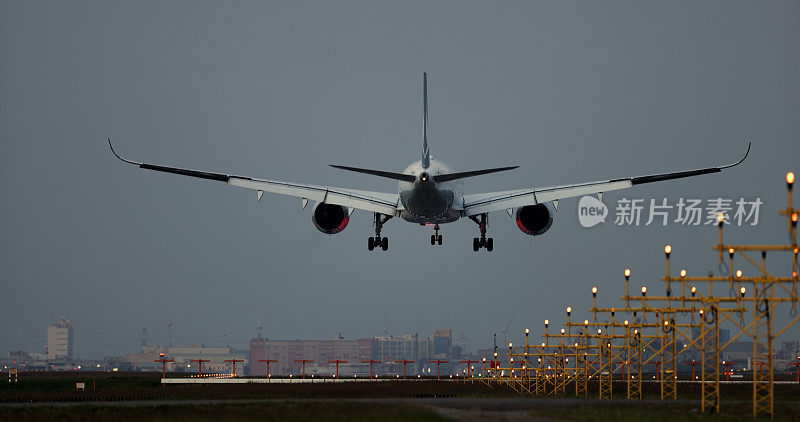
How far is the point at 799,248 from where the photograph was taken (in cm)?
3866

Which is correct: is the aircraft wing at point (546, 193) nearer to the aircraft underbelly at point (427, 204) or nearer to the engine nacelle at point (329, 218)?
the aircraft underbelly at point (427, 204)

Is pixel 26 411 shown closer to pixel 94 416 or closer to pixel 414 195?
pixel 94 416

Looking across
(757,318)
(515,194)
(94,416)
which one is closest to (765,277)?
(757,318)

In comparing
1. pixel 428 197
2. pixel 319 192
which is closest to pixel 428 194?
pixel 428 197

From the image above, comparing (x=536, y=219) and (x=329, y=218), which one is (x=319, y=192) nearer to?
(x=329, y=218)

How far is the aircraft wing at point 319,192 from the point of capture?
75.4 m

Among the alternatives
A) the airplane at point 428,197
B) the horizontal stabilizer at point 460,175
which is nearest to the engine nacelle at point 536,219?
the airplane at point 428,197

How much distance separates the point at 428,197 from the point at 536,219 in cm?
1156

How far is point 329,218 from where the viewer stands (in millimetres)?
79688

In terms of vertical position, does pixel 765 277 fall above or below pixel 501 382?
above

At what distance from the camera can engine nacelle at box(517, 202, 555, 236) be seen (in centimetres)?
8000

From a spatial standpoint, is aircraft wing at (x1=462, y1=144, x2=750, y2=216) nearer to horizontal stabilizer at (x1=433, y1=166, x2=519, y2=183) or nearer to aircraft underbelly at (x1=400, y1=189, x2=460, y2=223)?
aircraft underbelly at (x1=400, y1=189, x2=460, y2=223)

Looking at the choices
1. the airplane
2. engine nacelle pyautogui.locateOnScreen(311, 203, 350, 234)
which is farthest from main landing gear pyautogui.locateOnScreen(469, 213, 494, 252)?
engine nacelle pyautogui.locateOnScreen(311, 203, 350, 234)

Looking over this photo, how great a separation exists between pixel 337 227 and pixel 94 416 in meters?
37.3
